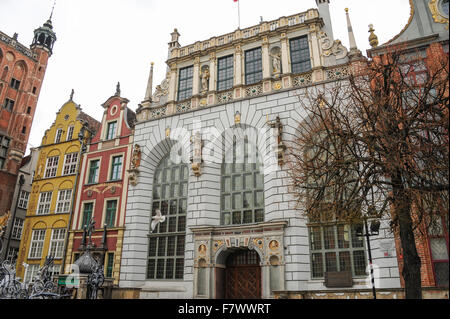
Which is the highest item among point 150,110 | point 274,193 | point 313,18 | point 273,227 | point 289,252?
point 313,18

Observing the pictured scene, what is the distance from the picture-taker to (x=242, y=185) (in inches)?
827

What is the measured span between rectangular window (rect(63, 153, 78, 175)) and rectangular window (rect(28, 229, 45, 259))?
4831 mm

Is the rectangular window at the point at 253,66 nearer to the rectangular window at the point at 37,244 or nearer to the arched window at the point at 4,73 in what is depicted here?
the rectangular window at the point at 37,244

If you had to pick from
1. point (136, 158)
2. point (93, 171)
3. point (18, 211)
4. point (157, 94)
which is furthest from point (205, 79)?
point (18, 211)

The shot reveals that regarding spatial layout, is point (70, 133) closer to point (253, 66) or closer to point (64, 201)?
point (64, 201)

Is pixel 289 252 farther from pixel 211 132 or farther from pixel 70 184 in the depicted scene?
pixel 70 184

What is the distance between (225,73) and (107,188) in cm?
1171

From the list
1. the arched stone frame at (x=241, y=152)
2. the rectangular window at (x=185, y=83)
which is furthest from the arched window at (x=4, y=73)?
the arched stone frame at (x=241, y=152)

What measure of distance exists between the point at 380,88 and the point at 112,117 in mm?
21021

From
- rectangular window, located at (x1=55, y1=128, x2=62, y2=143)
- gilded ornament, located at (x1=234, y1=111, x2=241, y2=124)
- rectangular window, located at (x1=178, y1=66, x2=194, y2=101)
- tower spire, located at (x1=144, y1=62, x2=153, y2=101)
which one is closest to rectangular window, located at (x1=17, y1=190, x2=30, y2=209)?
rectangular window, located at (x1=55, y1=128, x2=62, y2=143)

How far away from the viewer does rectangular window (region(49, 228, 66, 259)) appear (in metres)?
25.0

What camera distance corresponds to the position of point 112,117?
1071 inches

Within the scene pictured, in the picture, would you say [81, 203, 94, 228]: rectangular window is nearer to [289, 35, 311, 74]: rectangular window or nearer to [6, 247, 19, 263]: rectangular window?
[6, 247, 19, 263]: rectangular window
